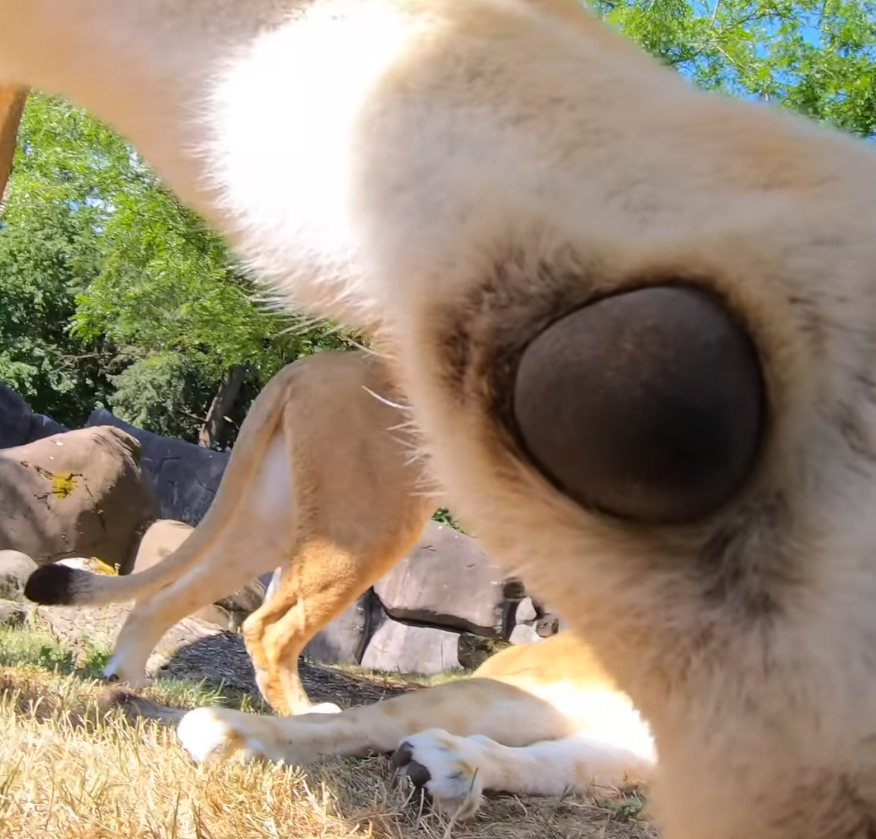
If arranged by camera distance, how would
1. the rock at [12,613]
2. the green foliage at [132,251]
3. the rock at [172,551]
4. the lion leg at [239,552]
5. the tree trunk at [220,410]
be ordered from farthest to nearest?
the tree trunk at [220,410], the green foliage at [132,251], the rock at [172,551], the rock at [12,613], the lion leg at [239,552]

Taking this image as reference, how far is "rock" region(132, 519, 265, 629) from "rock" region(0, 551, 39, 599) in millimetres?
716

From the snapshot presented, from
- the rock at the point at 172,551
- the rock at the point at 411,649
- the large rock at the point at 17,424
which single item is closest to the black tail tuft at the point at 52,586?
the rock at the point at 172,551

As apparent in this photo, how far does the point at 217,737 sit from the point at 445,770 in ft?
1.40

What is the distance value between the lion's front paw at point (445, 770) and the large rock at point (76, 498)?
5.90m

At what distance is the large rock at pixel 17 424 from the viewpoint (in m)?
Answer: 10.6

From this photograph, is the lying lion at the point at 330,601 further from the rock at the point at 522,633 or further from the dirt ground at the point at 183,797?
the rock at the point at 522,633

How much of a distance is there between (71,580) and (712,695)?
3423mm

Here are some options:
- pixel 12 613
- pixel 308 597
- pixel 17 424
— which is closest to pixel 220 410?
pixel 17 424

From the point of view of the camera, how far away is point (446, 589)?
313 inches

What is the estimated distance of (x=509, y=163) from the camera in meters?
0.58

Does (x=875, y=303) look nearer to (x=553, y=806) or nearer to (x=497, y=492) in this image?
(x=497, y=492)

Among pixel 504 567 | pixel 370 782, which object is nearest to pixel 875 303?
pixel 504 567

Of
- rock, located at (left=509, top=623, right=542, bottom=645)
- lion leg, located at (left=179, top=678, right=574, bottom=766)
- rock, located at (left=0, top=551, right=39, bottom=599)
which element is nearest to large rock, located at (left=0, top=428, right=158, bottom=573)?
rock, located at (left=0, top=551, right=39, bottom=599)

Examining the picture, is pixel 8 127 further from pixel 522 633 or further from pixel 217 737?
pixel 522 633
